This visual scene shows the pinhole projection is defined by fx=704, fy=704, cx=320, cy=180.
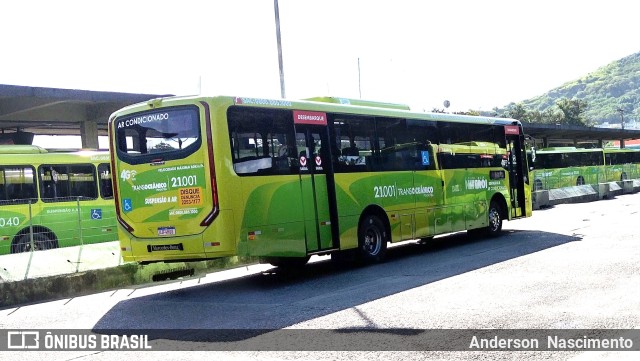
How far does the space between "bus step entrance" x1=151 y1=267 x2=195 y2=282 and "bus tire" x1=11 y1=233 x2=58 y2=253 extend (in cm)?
464

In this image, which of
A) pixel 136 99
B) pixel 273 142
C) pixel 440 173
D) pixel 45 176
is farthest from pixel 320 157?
pixel 136 99

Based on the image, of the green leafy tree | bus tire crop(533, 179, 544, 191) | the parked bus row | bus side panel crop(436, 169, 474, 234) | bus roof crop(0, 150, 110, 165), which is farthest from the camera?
the green leafy tree

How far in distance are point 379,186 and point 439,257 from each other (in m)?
1.96

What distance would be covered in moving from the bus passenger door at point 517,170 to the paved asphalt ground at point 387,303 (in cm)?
499

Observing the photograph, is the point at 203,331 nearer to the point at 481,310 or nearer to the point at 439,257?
the point at 481,310

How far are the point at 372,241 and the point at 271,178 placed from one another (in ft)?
11.3

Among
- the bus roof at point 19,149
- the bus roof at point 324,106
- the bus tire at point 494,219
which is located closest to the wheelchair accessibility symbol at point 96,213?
the bus roof at point 19,149

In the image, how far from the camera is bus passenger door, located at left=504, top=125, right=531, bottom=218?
66.8ft

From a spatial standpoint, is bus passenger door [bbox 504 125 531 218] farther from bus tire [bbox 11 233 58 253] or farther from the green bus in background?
the green bus in background

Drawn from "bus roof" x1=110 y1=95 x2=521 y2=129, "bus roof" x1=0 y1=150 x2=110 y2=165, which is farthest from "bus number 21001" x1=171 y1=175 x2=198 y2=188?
"bus roof" x1=0 y1=150 x2=110 y2=165

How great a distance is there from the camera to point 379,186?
14.8m

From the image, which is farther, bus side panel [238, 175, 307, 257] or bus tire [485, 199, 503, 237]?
bus tire [485, 199, 503, 237]

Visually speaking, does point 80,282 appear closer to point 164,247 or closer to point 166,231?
point 164,247

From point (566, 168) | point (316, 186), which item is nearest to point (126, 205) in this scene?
point (316, 186)
